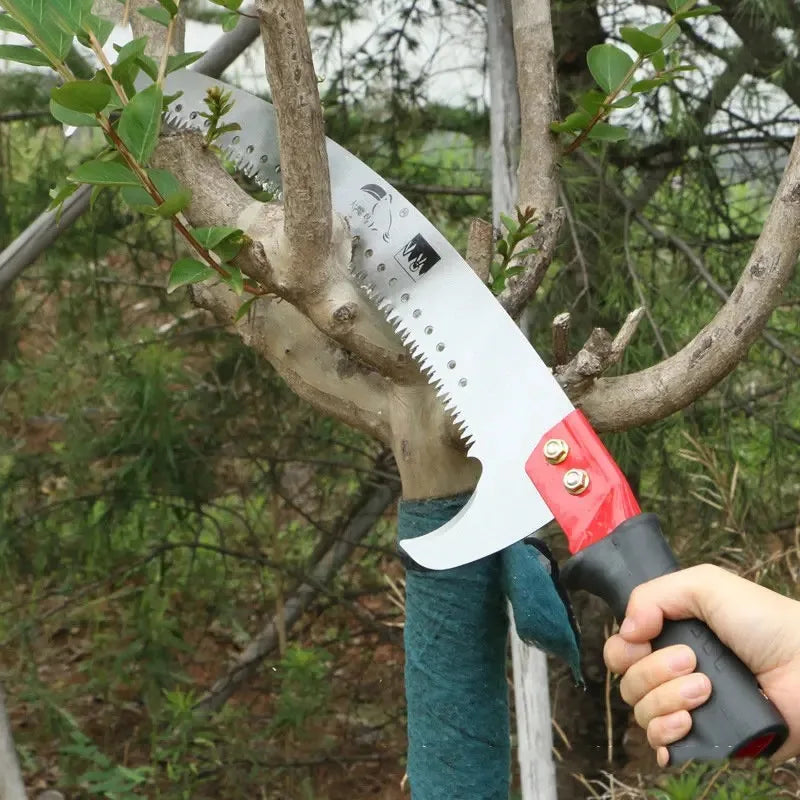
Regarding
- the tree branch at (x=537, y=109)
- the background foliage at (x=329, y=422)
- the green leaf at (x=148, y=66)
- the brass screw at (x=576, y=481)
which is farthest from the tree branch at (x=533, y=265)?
the background foliage at (x=329, y=422)

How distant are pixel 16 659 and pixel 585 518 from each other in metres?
2.67

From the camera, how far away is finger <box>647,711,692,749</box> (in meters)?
0.86

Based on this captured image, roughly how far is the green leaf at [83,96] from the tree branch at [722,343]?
1.82 feet

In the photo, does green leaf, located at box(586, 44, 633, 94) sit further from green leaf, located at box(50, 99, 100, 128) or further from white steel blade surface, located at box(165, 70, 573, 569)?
green leaf, located at box(50, 99, 100, 128)

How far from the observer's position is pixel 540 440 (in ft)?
3.30

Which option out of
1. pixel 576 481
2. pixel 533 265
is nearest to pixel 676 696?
pixel 576 481

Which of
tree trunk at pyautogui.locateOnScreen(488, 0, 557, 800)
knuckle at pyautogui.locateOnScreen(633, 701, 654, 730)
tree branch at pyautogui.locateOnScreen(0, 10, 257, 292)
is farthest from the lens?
tree branch at pyautogui.locateOnScreen(0, 10, 257, 292)

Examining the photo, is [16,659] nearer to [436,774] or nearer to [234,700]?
[234,700]

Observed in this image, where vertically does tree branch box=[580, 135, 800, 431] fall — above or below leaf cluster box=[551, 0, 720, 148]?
below

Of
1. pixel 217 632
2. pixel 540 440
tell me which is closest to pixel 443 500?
pixel 540 440

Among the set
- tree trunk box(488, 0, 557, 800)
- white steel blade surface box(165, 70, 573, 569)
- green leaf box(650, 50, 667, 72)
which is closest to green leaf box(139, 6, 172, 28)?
white steel blade surface box(165, 70, 573, 569)

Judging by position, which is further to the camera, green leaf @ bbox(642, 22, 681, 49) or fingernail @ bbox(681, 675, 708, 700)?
green leaf @ bbox(642, 22, 681, 49)

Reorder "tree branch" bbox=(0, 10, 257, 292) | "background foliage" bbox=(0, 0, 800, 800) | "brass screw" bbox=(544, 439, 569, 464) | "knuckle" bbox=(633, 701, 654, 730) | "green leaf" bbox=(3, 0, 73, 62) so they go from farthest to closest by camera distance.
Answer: "background foliage" bbox=(0, 0, 800, 800) → "tree branch" bbox=(0, 10, 257, 292) → "brass screw" bbox=(544, 439, 569, 464) → "knuckle" bbox=(633, 701, 654, 730) → "green leaf" bbox=(3, 0, 73, 62)

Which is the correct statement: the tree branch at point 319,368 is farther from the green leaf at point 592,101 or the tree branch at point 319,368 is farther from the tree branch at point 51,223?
the tree branch at point 51,223
